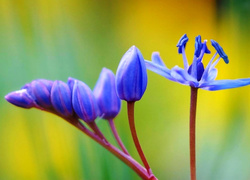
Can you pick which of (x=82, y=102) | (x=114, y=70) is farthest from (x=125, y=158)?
(x=114, y=70)

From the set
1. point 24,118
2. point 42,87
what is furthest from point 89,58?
point 42,87

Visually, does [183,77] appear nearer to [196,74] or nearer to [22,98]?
[196,74]

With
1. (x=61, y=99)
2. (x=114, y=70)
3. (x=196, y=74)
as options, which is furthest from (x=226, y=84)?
(x=114, y=70)

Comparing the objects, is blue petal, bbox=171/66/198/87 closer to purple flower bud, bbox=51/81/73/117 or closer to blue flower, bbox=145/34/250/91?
blue flower, bbox=145/34/250/91

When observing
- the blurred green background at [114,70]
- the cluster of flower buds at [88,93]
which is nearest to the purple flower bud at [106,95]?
the cluster of flower buds at [88,93]

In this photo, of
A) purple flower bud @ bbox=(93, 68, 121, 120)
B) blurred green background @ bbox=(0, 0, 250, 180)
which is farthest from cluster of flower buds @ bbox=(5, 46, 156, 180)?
blurred green background @ bbox=(0, 0, 250, 180)

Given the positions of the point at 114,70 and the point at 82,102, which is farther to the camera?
the point at 114,70

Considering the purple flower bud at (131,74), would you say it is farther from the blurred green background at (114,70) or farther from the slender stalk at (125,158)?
the blurred green background at (114,70)

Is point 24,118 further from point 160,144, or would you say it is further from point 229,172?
point 229,172
